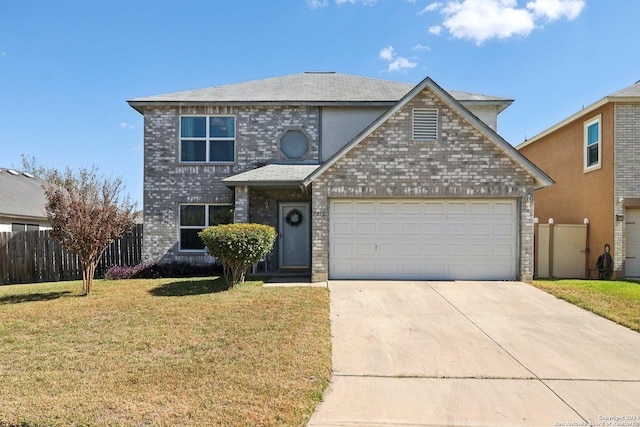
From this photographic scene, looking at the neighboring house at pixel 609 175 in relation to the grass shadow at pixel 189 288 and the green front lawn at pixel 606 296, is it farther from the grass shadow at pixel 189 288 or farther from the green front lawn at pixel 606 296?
the grass shadow at pixel 189 288

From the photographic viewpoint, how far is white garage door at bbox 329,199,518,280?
1108 cm

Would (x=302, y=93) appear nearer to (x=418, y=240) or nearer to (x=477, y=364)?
(x=418, y=240)

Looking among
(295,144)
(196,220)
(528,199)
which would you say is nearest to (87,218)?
(196,220)

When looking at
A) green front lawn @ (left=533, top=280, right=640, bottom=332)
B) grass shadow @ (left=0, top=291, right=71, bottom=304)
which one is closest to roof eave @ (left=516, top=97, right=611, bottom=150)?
green front lawn @ (left=533, top=280, right=640, bottom=332)

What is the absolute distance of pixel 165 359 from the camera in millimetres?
5258

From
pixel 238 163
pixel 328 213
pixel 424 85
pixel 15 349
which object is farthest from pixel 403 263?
pixel 15 349

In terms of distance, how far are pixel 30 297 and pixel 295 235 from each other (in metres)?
8.10

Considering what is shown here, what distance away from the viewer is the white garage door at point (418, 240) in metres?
11.1

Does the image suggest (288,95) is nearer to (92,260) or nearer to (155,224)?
(155,224)

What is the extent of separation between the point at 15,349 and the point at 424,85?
10.9m

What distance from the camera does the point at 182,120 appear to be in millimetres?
14078

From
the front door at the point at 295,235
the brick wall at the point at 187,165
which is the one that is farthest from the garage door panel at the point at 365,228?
the brick wall at the point at 187,165

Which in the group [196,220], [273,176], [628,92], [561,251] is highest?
[628,92]

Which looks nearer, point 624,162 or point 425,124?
point 425,124
